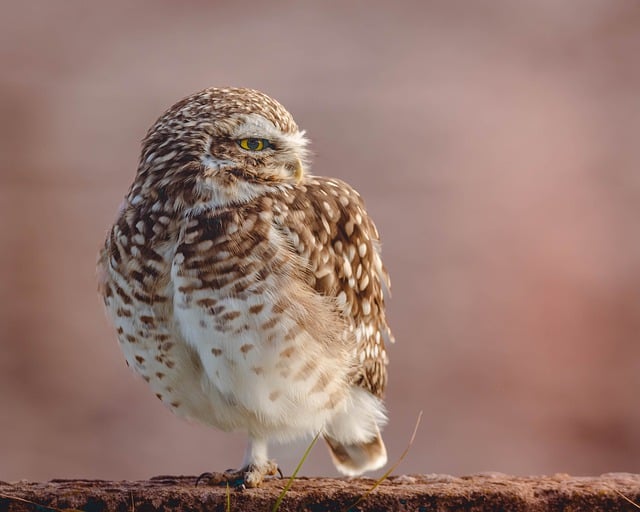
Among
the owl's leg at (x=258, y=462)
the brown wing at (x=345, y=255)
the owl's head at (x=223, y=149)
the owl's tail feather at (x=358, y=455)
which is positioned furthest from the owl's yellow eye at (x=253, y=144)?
the owl's tail feather at (x=358, y=455)

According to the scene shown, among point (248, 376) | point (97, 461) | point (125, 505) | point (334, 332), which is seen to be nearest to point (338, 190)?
point (334, 332)

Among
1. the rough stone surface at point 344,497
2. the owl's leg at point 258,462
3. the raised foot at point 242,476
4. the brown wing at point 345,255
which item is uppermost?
the brown wing at point 345,255

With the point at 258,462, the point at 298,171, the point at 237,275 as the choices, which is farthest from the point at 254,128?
the point at 258,462

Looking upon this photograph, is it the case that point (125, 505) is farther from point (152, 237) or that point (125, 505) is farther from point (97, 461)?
point (97, 461)

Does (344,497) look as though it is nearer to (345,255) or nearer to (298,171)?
(345,255)

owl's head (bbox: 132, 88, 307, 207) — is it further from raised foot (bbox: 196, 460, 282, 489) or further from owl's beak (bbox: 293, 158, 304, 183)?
raised foot (bbox: 196, 460, 282, 489)

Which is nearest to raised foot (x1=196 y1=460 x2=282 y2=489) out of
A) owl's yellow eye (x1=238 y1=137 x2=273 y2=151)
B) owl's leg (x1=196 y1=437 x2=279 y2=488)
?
owl's leg (x1=196 y1=437 x2=279 y2=488)

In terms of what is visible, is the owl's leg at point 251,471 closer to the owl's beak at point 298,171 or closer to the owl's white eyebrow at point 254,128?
the owl's beak at point 298,171
